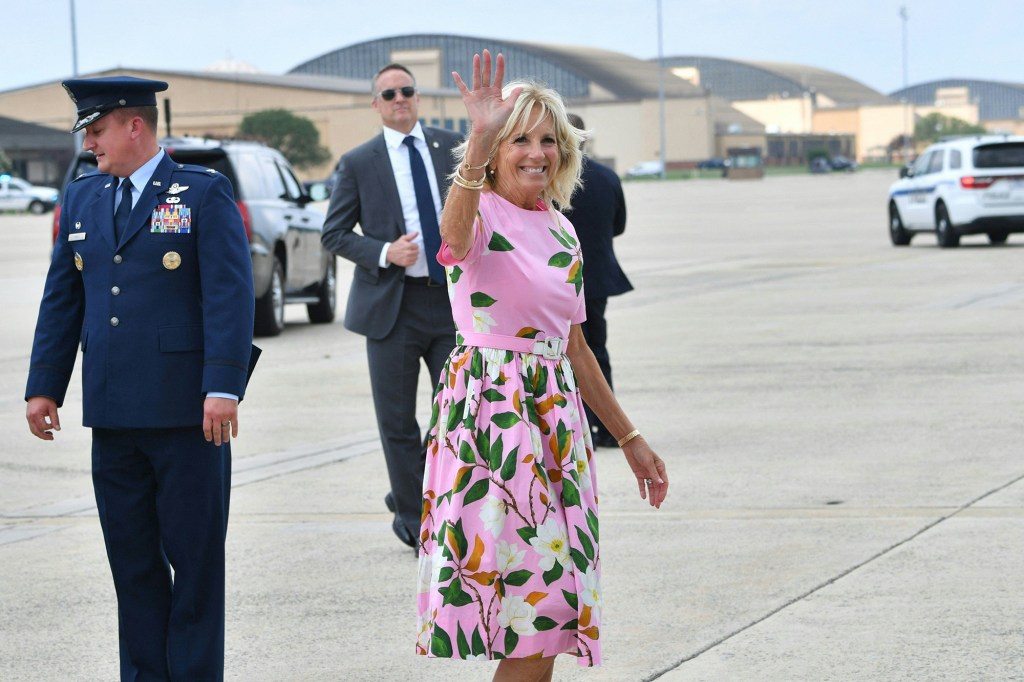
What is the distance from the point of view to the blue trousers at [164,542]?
14.1 feet

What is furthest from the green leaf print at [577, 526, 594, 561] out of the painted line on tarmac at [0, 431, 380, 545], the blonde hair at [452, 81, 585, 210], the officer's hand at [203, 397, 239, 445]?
the painted line on tarmac at [0, 431, 380, 545]

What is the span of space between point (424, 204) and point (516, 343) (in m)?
2.88

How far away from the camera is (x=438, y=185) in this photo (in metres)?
6.83

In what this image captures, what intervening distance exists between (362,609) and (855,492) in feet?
9.14

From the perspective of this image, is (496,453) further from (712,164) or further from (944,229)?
(712,164)

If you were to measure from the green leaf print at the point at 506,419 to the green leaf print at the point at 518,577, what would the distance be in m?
0.34

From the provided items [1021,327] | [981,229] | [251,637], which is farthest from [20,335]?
[981,229]

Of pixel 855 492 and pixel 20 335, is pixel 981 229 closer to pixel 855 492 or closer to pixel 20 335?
pixel 20 335

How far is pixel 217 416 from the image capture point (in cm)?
418

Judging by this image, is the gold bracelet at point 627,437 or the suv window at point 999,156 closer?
the gold bracelet at point 627,437

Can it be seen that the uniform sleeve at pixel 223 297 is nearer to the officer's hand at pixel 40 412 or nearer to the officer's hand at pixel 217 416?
the officer's hand at pixel 217 416

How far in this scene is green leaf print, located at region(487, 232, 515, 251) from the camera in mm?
3914

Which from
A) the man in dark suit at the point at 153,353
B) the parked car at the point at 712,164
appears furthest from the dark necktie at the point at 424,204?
the parked car at the point at 712,164

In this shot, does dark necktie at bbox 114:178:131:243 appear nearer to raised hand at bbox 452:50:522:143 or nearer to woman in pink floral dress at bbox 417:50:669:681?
woman in pink floral dress at bbox 417:50:669:681
